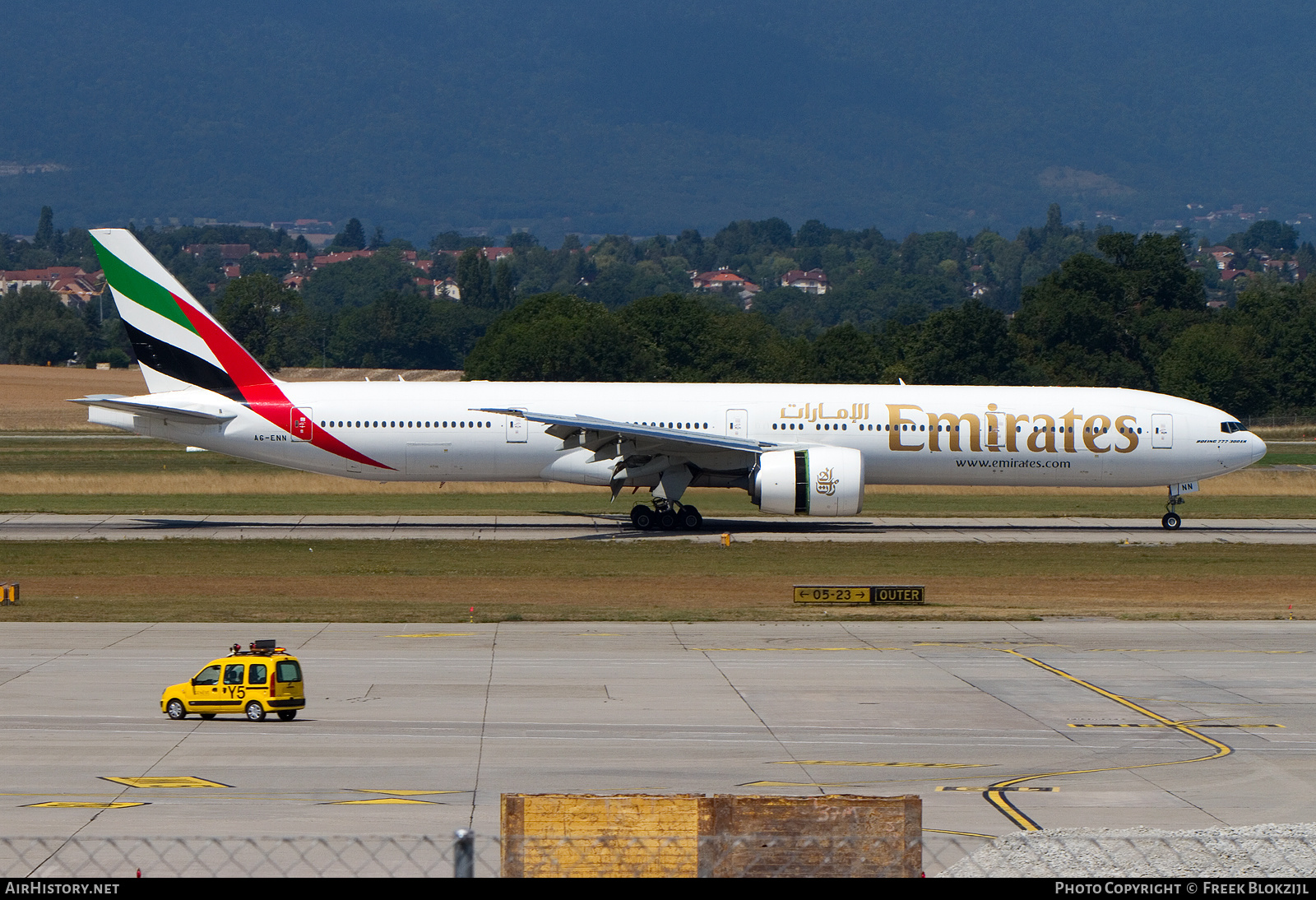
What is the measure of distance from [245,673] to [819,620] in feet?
45.0

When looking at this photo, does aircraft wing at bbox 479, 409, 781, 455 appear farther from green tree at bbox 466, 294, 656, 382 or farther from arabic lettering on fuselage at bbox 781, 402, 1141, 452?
green tree at bbox 466, 294, 656, 382

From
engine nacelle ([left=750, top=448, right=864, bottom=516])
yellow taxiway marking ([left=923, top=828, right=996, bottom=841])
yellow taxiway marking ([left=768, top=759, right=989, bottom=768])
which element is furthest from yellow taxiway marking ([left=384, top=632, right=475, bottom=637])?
engine nacelle ([left=750, top=448, right=864, bottom=516])

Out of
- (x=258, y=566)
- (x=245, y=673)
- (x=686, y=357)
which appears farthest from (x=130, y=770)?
(x=686, y=357)

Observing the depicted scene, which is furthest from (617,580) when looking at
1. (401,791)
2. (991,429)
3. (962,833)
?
(962,833)

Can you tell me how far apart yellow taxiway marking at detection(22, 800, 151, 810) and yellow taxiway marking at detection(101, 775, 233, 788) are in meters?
0.82

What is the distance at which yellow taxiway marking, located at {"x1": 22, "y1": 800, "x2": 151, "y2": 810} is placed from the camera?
15.6m

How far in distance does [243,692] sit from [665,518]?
27584mm

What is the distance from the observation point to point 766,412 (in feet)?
154

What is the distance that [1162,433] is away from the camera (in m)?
47.0

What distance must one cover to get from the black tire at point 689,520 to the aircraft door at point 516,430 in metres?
5.75

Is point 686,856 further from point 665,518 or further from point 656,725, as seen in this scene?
point 665,518

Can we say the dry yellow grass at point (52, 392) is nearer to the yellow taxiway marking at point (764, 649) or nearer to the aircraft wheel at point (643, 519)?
the aircraft wheel at point (643, 519)

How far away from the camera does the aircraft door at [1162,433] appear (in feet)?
154

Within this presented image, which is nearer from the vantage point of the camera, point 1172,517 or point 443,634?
point 443,634
